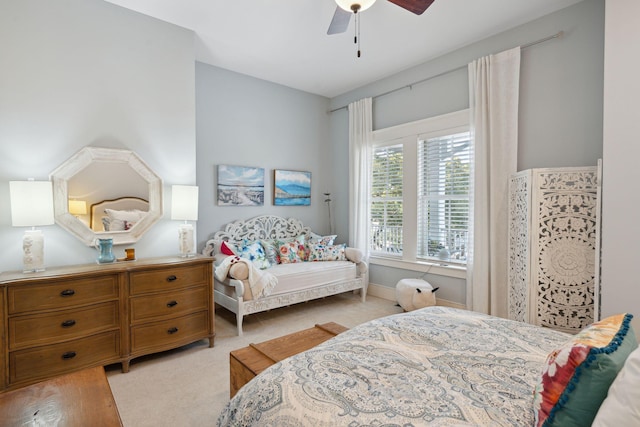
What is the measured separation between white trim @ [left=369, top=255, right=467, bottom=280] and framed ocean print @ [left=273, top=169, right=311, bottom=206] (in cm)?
140

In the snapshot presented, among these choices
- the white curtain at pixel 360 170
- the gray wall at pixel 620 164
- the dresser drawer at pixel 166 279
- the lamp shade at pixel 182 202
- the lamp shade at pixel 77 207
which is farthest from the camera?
the white curtain at pixel 360 170

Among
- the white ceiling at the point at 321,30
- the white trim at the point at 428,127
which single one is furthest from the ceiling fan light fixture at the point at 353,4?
the white trim at the point at 428,127

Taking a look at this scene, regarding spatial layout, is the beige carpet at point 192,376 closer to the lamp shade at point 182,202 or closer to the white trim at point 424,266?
the white trim at point 424,266

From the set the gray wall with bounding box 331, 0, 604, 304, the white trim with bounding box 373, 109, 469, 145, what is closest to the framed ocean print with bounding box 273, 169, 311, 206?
the white trim with bounding box 373, 109, 469, 145

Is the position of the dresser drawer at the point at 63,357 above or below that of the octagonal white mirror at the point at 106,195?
below

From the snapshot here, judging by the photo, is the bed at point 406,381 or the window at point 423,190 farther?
the window at point 423,190

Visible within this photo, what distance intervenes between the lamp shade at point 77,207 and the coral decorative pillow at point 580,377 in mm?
3270

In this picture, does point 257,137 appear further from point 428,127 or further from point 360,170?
point 428,127

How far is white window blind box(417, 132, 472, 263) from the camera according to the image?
12.2 ft

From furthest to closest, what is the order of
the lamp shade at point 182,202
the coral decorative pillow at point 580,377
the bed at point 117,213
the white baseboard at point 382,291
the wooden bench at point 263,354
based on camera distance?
the white baseboard at point 382,291, the lamp shade at point 182,202, the bed at point 117,213, the wooden bench at point 263,354, the coral decorative pillow at point 580,377

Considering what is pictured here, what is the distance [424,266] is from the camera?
405cm

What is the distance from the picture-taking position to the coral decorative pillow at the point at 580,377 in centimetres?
77

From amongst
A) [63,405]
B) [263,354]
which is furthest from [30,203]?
[263,354]

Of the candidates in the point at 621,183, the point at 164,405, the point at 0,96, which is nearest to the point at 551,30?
the point at 621,183
